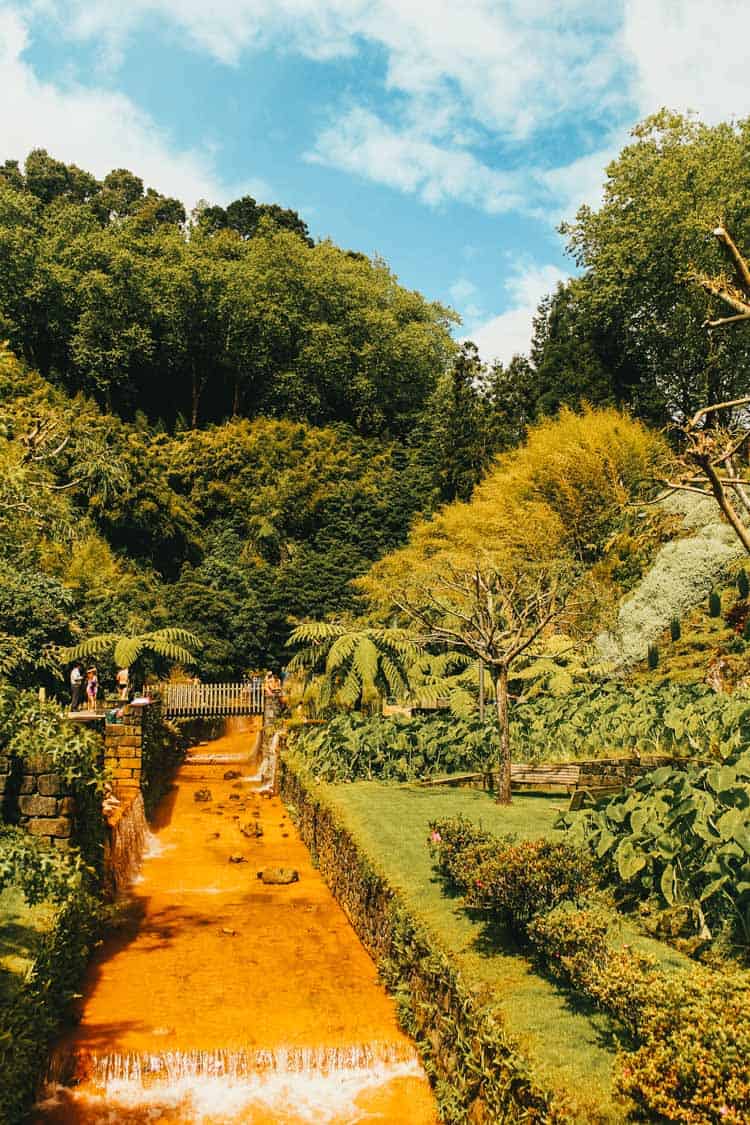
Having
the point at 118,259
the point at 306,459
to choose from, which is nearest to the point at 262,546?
the point at 306,459

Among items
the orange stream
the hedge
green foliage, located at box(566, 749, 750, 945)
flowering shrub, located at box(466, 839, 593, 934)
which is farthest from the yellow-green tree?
flowering shrub, located at box(466, 839, 593, 934)

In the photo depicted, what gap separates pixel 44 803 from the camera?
26.3ft

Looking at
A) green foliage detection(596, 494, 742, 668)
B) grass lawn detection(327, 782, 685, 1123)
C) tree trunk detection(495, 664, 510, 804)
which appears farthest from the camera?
green foliage detection(596, 494, 742, 668)

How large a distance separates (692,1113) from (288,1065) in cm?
361

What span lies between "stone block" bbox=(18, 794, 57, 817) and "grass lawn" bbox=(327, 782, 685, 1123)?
3.18 m

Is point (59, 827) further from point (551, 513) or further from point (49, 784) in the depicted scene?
point (551, 513)

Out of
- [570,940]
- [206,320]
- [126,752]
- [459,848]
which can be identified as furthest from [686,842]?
[206,320]

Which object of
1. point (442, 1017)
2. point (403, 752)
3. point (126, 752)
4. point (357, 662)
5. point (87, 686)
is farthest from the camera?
point (87, 686)

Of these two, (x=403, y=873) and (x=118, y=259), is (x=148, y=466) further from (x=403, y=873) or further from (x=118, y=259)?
(x=403, y=873)

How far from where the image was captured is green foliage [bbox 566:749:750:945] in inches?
236

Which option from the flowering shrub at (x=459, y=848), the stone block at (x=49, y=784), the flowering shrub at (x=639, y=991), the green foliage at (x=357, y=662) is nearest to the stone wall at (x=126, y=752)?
the green foliage at (x=357, y=662)

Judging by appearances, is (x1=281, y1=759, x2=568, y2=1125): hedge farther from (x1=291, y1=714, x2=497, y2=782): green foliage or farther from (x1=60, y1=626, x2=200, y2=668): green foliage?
(x1=60, y1=626, x2=200, y2=668): green foliage

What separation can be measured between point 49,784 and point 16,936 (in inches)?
74.4

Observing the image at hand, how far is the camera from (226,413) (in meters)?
46.2
